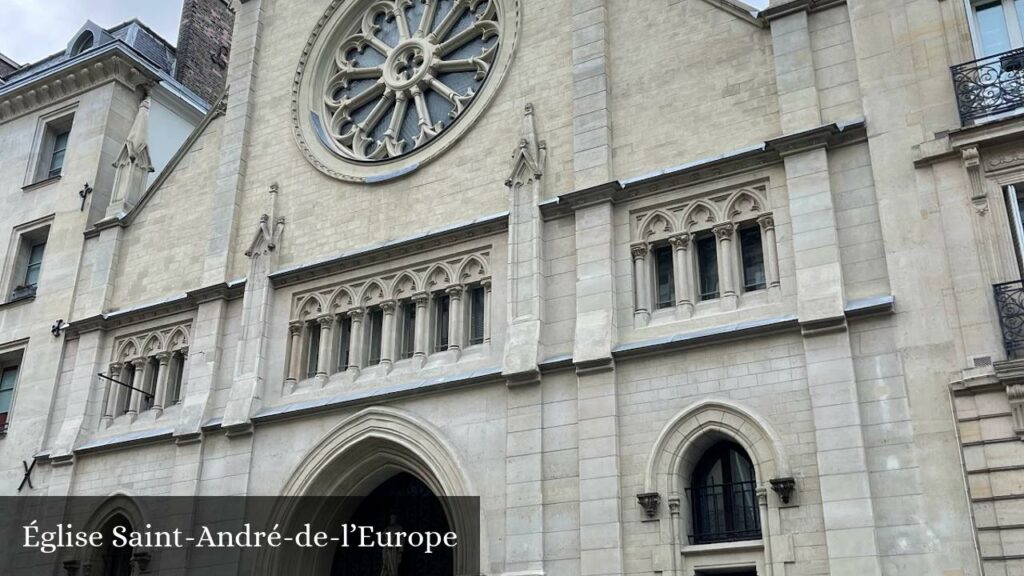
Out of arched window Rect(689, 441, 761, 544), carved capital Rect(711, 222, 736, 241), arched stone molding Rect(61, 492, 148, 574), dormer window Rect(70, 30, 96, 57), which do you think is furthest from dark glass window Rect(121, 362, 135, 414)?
carved capital Rect(711, 222, 736, 241)

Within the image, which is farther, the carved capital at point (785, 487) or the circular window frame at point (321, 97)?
the circular window frame at point (321, 97)

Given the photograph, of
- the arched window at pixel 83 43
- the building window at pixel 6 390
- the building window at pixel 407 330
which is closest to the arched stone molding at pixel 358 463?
the building window at pixel 407 330

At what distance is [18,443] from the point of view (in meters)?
20.6

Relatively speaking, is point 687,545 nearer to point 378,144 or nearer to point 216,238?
point 378,144

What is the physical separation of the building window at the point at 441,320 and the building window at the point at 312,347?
2.50 meters

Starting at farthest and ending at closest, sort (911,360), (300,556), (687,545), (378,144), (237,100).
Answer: (237,100)
(378,144)
(300,556)
(687,545)
(911,360)

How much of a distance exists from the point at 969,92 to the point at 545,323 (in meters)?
6.61

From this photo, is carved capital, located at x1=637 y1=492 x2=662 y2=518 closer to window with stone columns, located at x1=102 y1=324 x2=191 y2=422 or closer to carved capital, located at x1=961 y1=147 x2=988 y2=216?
carved capital, located at x1=961 y1=147 x2=988 y2=216

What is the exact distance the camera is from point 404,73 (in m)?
20.0

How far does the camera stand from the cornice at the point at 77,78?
78.7 ft

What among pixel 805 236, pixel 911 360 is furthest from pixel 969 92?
pixel 911 360

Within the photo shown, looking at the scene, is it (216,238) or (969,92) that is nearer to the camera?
(969,92)

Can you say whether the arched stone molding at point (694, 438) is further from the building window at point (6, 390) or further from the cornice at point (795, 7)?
the building window at point (6, 390)

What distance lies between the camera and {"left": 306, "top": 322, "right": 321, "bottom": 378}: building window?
18156 millimetres
